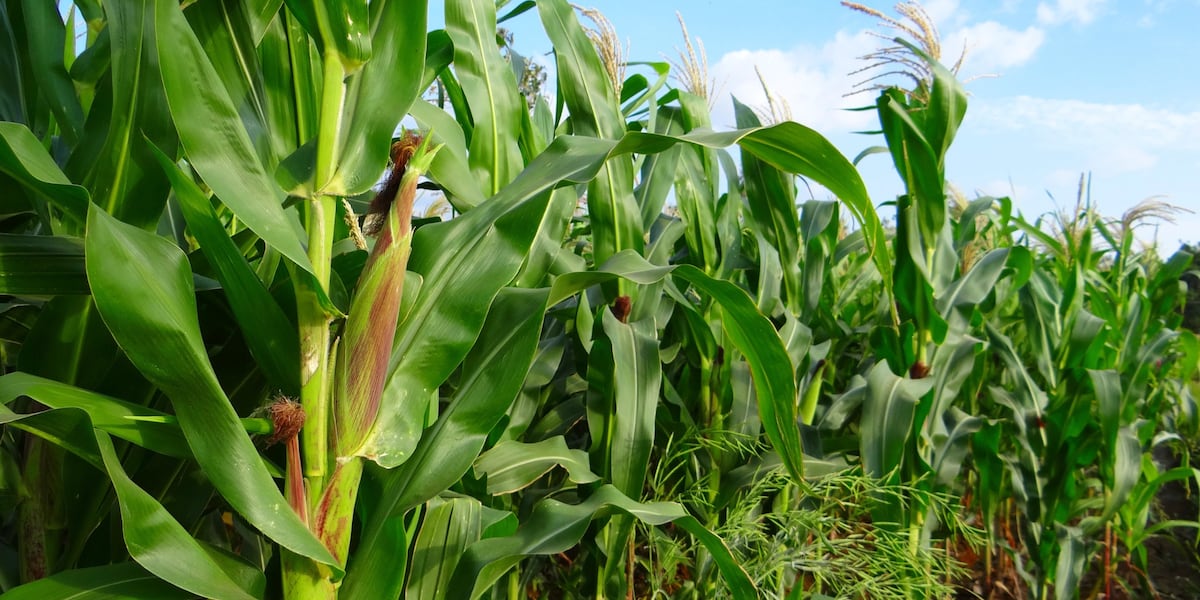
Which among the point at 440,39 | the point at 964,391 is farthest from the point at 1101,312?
the point at 440,39

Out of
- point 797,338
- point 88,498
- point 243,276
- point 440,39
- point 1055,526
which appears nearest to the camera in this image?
point 243,276

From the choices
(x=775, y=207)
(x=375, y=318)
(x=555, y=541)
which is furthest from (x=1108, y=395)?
Result: (x=375, y=318)

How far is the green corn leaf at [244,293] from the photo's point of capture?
0.65 meters

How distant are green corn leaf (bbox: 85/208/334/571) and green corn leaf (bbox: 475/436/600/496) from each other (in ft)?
1.38

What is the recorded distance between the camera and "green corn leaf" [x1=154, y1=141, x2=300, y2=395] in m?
0.65

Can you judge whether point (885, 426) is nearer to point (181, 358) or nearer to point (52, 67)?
point (181, 358)

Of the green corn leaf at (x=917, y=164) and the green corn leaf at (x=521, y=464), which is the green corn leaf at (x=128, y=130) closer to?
the green corn leaf at (x=521, y=464)

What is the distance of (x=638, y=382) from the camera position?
116 cm

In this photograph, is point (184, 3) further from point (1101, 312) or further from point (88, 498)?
point (1101, 312)

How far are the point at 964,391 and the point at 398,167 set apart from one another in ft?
6.51

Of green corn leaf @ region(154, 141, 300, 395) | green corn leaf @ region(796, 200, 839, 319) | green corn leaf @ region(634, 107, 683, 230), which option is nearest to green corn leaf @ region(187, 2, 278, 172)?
green corn leaf @ region(154, 141, 300, 395)

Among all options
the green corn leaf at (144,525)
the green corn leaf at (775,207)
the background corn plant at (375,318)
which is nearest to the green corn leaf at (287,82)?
the background corn plant at (375,318)

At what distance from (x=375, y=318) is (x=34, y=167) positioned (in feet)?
1.03

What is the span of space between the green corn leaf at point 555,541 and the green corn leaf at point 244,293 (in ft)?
1.05
